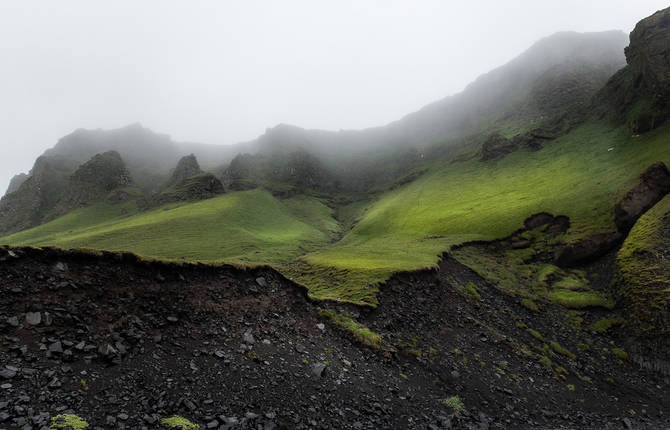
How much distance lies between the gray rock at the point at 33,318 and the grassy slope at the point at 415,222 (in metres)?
17.0

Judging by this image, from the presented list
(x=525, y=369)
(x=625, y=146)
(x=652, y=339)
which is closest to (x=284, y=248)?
(x=525, y=369)

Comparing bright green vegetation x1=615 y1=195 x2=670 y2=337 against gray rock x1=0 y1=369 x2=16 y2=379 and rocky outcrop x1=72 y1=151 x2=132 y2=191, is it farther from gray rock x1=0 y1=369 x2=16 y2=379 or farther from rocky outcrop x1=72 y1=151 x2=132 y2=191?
rocky outcrop x1=72 y1=151 x2=132 y2=191

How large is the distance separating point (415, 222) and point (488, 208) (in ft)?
60.2

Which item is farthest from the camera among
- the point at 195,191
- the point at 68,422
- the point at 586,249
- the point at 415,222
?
the point at 195,191

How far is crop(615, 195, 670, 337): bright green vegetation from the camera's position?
2302cm

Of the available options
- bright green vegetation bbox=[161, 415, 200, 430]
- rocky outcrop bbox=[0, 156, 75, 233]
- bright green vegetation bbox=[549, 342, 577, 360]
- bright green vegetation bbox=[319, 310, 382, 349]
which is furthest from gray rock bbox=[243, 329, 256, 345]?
rocky outcrop bbox=[0, 156, 75, 233]

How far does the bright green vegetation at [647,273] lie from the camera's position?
23.0m

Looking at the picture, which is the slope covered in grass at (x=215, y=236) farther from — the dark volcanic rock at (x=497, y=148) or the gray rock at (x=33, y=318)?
the dark volcanic rock at (x=497, y=148)

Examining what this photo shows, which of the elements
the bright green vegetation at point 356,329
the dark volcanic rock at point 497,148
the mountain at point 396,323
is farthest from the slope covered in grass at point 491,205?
the dark volcanic rock at point 497,148

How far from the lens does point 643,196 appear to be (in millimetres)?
35500

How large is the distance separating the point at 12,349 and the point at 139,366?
→ 11.2ft

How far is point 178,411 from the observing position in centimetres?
942

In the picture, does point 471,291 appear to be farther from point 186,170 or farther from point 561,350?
point 186,170

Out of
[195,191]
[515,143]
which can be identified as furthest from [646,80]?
[195,191]
